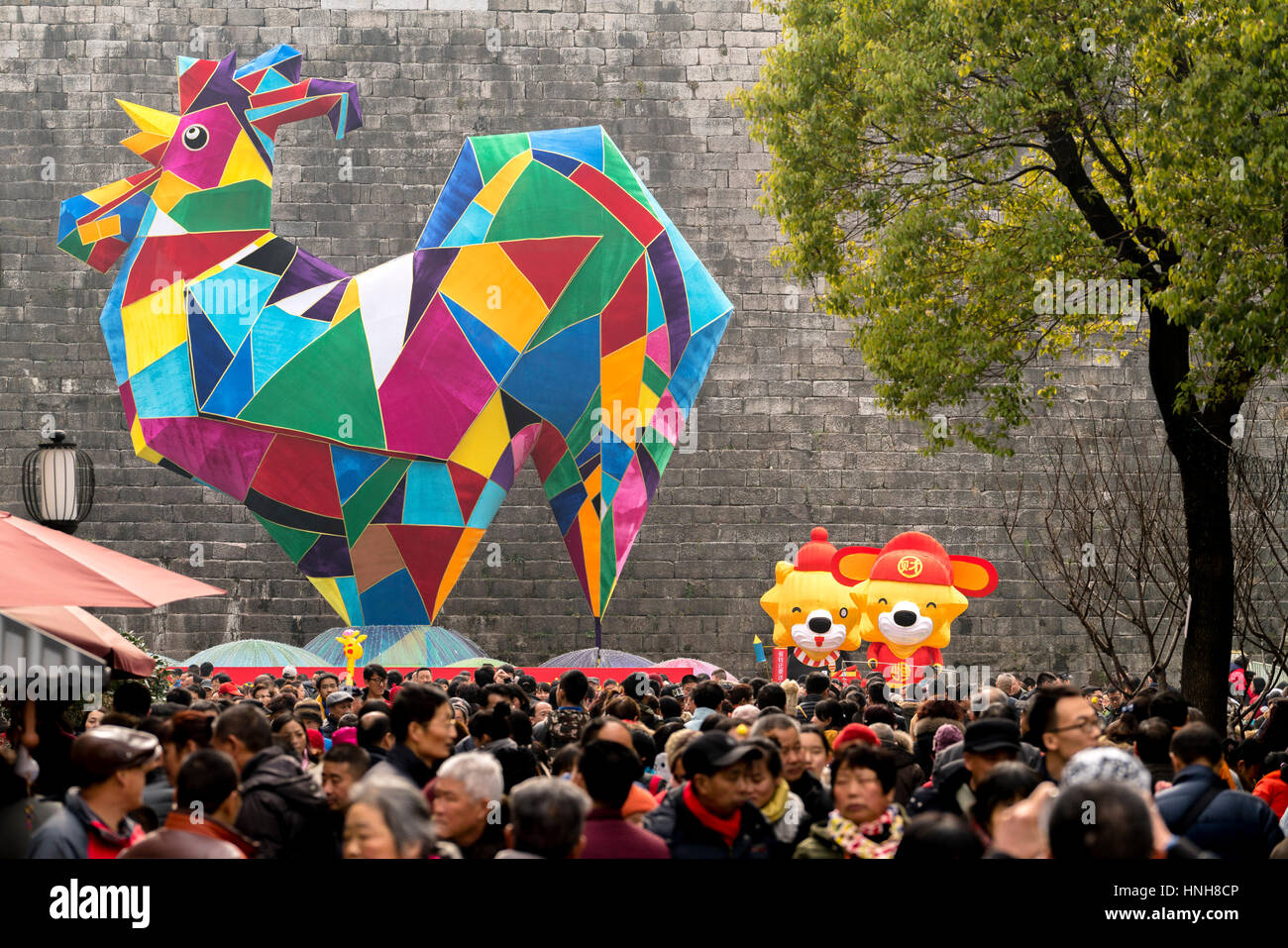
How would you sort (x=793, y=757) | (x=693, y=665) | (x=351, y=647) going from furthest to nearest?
(x=693, y=665)
(x=351, y=647)
(x=793, y=757)

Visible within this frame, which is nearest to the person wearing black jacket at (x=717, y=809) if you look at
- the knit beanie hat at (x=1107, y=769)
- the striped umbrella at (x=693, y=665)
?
the knit beanie hat at (x=1107, y=769)

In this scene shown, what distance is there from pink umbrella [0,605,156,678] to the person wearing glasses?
5.18 metres

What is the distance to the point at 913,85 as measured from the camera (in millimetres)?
10008

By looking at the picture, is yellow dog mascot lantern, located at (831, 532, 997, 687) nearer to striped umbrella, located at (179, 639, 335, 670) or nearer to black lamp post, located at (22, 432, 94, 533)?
striped umbrella, located at (179, 639, 335, 670)

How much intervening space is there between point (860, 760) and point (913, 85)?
6800mm

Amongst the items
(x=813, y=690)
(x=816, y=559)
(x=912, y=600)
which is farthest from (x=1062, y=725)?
(x=816, y=559)

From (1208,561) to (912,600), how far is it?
3.49m

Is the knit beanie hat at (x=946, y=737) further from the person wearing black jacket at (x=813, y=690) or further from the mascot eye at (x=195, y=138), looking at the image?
the mascot eye at (x=195, y=138)

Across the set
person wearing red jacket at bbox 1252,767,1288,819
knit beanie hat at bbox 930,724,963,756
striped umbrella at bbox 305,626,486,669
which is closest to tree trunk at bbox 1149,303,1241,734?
person wearing red jacket at bbox 1252,767,1288,819

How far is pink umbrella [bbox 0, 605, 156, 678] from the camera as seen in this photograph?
26.7 feet

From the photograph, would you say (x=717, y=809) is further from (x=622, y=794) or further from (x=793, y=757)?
(x=793, y=757)

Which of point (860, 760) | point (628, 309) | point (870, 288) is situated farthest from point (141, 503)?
point (860, 760)

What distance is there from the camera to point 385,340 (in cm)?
1380

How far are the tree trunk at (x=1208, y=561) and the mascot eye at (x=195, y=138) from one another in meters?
9.70
